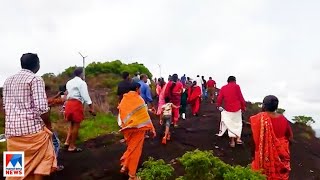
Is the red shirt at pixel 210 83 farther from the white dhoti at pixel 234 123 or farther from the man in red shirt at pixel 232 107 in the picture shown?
the white dhoti at pixel 234 123

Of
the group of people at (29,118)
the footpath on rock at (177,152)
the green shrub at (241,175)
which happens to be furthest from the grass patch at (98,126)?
the green shrub at (241,175)

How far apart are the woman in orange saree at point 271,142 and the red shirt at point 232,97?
4.63 m

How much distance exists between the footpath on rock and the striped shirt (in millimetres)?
2862

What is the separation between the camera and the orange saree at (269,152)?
23.5ft

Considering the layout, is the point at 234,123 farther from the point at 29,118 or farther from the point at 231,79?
the point at 29,118

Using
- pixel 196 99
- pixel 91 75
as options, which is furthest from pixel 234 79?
pixel 91 75

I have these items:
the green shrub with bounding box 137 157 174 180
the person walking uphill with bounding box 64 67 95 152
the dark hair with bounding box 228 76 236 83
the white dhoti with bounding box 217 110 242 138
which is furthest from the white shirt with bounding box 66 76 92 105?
the white dhoti with bounding box 217 110 242 138

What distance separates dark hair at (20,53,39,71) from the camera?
6.15m

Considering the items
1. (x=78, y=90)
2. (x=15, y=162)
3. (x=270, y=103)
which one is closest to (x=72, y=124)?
(x=78, y=90)

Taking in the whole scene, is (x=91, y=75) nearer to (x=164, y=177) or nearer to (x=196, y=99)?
(x=196, y=99)

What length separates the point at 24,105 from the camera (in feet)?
19.8

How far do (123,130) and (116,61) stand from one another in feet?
125

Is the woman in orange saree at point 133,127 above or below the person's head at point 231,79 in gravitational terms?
below

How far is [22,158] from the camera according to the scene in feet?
20.1
